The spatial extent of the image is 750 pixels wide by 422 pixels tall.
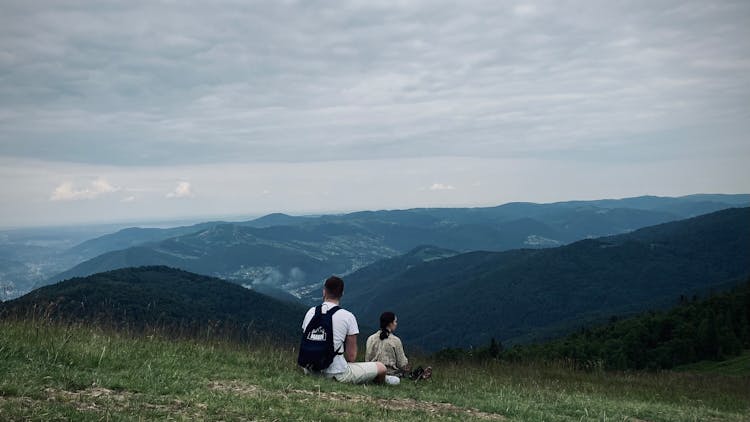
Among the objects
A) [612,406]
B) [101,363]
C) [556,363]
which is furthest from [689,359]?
[101,363]

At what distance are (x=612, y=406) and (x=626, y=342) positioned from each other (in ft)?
240

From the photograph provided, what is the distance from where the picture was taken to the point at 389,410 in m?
8.59

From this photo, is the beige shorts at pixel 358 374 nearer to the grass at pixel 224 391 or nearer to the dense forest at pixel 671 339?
the grass at pixel 224 391

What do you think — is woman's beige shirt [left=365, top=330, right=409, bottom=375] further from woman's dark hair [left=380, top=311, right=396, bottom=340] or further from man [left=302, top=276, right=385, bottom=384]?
man [left=302, top=276, right=385, bottom=384]

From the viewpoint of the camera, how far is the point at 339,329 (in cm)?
1066

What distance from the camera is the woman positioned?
12586 mm

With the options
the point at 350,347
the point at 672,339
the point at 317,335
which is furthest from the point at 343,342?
the point at 672,339

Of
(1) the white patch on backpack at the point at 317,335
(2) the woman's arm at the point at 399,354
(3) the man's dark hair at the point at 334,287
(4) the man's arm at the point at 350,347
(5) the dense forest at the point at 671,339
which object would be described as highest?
(3) the man's dark hair at the point at 334,287

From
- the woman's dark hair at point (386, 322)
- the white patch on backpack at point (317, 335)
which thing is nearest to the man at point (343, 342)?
the white patch on backpack at point (317, 335)

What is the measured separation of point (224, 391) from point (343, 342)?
2.90 meters

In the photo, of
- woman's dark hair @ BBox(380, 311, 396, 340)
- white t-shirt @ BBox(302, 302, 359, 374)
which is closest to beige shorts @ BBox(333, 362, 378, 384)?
white t-shirt @ BBox(302, 302, 359, 374)

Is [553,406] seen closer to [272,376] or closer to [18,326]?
[272,376]

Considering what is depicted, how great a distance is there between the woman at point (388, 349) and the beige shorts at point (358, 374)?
1.44m

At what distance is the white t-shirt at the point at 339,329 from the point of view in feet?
34.8
